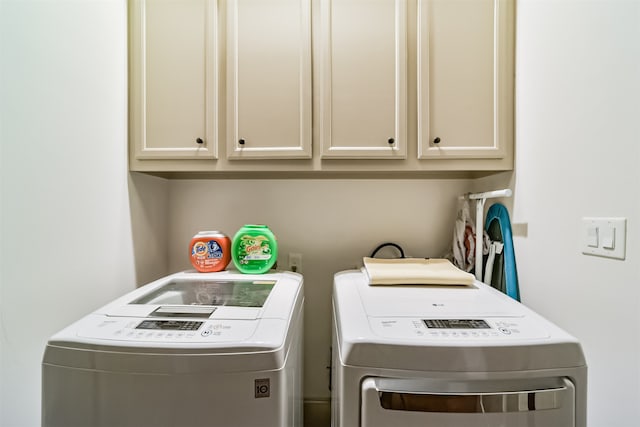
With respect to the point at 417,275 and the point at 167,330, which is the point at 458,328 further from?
the point at 167,330

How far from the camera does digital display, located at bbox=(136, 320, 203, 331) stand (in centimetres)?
78

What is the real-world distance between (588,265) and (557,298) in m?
0.18

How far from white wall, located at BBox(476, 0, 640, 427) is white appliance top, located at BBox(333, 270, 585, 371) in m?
0.14

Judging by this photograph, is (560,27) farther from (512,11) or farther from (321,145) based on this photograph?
(321,145)

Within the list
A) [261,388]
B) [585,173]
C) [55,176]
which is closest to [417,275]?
[585,173]

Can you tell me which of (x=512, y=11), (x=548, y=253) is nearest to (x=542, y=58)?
(x=512, y=11)

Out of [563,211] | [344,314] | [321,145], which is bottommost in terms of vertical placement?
[344,314]

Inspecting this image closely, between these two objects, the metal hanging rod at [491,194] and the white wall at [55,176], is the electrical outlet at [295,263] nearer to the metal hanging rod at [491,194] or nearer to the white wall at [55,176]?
the white wall at [55,176]

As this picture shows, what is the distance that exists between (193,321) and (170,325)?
0.06 meters

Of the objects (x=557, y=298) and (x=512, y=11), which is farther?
(x=512, y=11)

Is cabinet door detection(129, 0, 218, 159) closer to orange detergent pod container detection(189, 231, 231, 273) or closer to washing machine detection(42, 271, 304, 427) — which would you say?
orange detergent pod container detection(189, 231, 231, 273)

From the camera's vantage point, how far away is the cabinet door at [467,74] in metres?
1.19

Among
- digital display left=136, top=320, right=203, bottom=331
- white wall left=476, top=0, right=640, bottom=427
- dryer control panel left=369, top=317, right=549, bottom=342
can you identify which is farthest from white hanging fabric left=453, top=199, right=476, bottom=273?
digital display left=136, top=320, right=203, bottom=331

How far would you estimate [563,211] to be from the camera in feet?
3.04
